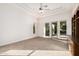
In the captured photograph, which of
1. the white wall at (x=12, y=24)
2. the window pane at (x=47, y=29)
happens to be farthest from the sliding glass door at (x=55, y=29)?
the white wall at (x=12, y=24)

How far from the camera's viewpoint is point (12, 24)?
7578 mm

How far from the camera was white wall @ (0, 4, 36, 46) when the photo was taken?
21.6 ft

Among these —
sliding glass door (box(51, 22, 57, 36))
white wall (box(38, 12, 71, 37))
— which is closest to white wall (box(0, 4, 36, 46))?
white wall (box(38, 12, 71, 37))

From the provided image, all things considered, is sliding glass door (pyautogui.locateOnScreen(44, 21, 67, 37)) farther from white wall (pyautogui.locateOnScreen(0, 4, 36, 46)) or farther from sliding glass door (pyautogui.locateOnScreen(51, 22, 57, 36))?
white wall (pyautogui.locateOnScreen(0, 4, 36, 46))

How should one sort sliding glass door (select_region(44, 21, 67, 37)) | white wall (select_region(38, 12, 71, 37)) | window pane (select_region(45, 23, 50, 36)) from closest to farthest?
white wall (select_region(38, 12, 71, 37)) → sliding glass door (select_region(44, 21, 67, 37)) → window pane (select_region(45, 23, 50, 36))

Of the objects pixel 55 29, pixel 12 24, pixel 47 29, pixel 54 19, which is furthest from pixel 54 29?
pixel 12 24

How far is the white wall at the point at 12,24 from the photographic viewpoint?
660 cm

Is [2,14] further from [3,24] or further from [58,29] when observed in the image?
[58,29]

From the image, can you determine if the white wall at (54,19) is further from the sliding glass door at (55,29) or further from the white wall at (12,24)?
the white wall at (12,24)

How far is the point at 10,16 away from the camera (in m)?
7.40

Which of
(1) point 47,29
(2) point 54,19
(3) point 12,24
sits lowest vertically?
(1) point 47,29

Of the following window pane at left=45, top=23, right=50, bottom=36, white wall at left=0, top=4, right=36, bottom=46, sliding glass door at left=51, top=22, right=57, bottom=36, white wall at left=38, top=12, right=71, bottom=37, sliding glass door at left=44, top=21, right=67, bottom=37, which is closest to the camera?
white wall at left=0, top=4, right=36, bottom=46

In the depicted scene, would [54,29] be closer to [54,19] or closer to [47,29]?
[54,19]

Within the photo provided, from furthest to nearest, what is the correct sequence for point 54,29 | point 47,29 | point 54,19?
point 47,29 < point 54,29 < point 54,19
